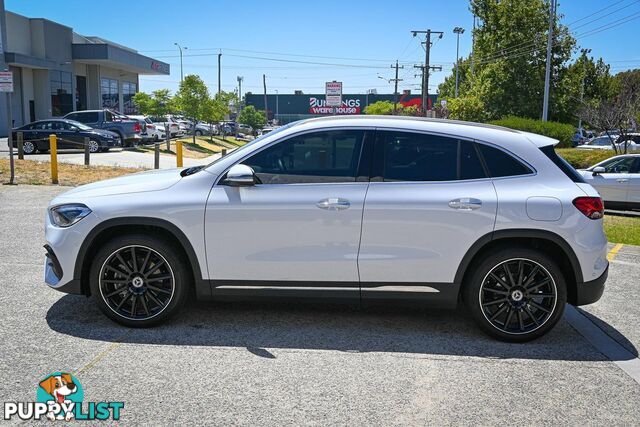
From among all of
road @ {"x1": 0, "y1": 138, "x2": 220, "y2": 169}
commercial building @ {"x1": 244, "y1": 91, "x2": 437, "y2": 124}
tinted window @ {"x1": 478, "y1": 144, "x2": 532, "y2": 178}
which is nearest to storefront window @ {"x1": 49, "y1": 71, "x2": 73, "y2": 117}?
road @ {"x1": 0, "y1": 138, "x2": 220, "y2": 169}

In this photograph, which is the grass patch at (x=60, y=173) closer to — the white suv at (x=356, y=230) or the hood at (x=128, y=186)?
the hood at (x=128, y=186)

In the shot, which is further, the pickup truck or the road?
the pickup truck

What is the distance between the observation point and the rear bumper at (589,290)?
15.8ft

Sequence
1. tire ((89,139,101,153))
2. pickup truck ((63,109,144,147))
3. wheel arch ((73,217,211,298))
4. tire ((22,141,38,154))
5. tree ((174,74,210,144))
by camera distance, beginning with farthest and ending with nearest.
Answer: tree ((174,74,210,144))
pickup truck ((63,109,144,147))
tire ((89,139,101,153))
tire ((22,141,38,154))
wheel arch ((73,217,211,298))

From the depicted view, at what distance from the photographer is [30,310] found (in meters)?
5.36

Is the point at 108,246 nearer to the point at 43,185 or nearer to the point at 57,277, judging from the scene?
the point at 57,277

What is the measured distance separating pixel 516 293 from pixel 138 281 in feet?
9.97

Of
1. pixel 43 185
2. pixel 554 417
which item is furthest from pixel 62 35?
pixel 554 417

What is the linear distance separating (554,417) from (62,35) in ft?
159

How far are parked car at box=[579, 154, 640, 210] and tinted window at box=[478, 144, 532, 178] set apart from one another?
425 inches

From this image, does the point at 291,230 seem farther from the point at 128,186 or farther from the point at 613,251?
the point at 613,251

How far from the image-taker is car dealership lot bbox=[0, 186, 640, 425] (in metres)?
3.70

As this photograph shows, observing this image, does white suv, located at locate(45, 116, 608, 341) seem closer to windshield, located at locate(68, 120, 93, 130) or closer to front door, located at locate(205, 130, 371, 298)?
front door, located at locate(205, 130, 371, 298)

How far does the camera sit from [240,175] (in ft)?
15.6
